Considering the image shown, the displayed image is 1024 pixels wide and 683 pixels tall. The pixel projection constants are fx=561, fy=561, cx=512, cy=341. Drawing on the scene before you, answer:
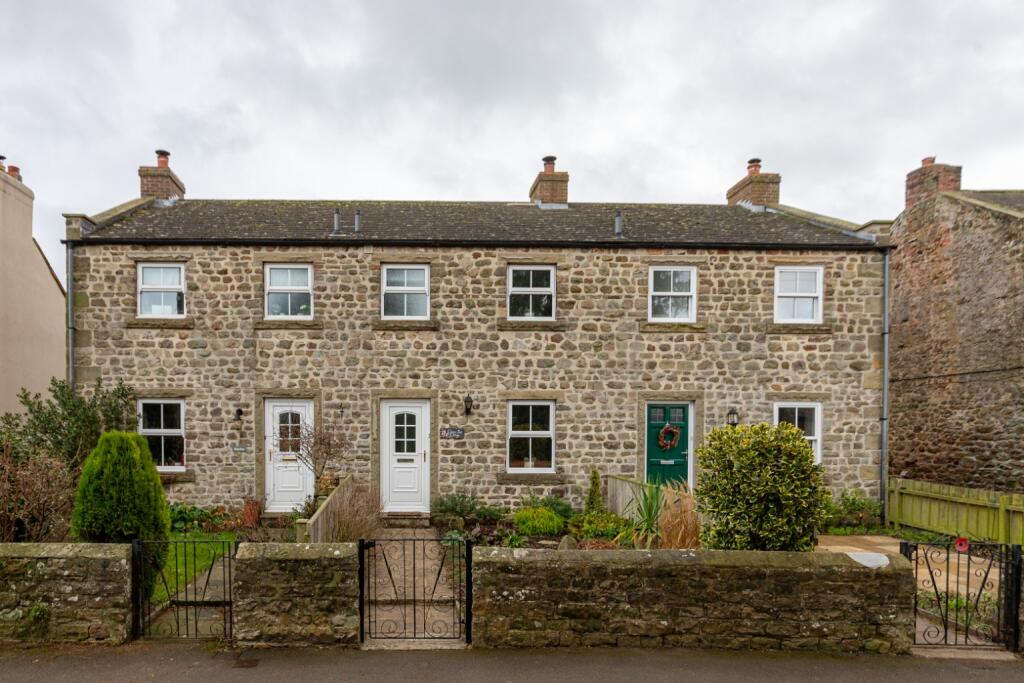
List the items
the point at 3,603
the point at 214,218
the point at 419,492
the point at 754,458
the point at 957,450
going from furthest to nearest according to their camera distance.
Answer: the point at 957,450 → the point at 214,218 → the point at 419,492 → the point at 754,458 → the point at 3,603

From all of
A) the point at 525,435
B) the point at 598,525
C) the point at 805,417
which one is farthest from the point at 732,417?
the point at 525,435

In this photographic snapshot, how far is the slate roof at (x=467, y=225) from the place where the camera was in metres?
11.9

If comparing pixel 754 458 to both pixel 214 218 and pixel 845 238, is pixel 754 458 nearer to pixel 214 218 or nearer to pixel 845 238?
pixel 845 238

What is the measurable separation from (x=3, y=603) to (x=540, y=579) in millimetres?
5327

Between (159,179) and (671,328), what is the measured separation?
12.9 meters

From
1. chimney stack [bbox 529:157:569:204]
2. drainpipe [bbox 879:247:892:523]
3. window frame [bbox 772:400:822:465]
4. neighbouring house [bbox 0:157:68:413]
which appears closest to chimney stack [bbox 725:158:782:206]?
drainpipe [bbox 879:247:892:523]

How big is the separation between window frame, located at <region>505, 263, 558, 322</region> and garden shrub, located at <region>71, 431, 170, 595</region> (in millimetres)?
7285

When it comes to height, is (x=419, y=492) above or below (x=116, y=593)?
below

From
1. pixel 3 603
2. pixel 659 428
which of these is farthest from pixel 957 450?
pixel 3 603

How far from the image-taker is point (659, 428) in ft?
39.7

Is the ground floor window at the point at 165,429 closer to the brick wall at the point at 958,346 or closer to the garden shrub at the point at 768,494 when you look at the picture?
the garden shrub at the point at 768,494

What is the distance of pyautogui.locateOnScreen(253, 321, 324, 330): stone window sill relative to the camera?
11.7 meters

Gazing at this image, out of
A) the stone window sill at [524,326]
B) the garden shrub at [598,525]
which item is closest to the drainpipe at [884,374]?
the garden shrub at [598,525]

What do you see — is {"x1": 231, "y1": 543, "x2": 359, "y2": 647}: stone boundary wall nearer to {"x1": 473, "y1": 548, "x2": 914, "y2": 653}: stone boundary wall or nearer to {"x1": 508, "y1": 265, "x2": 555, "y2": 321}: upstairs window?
{"x1": 473, "y1": 548, "x2": 914, "y2": 653}: stone boundary wall
